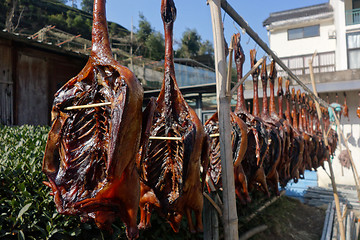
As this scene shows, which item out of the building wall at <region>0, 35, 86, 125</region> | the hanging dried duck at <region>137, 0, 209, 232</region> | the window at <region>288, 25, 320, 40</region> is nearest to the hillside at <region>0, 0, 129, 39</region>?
the window at <region>288, 25, 320, 40</region>

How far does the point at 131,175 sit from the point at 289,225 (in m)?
6.61

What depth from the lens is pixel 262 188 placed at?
302 cm

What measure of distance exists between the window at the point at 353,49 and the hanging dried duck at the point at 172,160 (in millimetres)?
19131

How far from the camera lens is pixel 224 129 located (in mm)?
2184

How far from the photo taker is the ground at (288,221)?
19.5 feet

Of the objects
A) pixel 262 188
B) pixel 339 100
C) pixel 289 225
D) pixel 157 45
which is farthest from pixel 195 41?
pixel 262 188

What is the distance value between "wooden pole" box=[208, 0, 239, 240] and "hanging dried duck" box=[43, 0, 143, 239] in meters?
0.97

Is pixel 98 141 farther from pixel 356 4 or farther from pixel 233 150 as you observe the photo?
pixel 356 4

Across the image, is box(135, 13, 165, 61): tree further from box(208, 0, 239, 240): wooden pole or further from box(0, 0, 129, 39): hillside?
box(208, 0, 239, 240): wooden pole

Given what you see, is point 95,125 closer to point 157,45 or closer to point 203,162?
point 203,162

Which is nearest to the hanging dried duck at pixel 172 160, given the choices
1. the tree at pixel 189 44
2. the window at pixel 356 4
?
the window at pixel 356 4

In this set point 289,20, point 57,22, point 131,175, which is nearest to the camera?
point 131,175

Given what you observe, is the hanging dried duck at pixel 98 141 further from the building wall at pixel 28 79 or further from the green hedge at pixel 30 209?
the building wall at pixel 28 79

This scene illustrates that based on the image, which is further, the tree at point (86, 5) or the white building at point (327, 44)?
the tree at point (86, 5)
